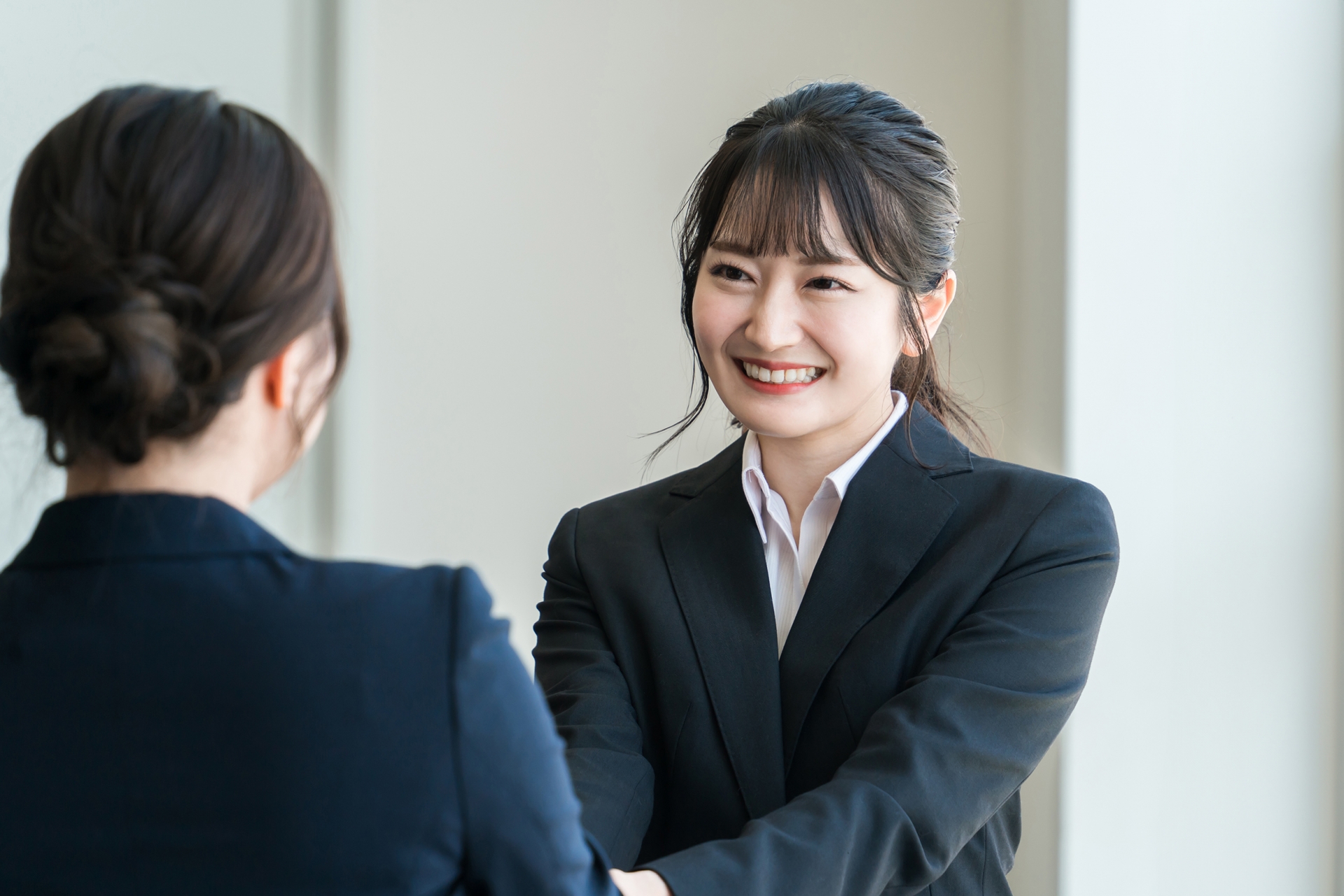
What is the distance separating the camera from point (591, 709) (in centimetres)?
143

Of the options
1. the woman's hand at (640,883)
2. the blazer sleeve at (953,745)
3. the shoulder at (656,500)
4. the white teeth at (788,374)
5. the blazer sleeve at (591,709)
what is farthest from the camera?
the shoulder at (656,500)

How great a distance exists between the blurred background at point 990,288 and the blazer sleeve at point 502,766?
966mm

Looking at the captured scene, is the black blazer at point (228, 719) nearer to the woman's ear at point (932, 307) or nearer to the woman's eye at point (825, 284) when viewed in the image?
the woman's eye at point (825, 284)

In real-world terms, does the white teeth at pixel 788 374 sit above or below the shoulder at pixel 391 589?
above

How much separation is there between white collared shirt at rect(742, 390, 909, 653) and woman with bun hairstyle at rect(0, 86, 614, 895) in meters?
0.76

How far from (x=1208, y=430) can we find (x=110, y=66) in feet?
6.20

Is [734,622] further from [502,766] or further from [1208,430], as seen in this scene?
[1208,430]

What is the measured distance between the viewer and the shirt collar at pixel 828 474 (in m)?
1.51

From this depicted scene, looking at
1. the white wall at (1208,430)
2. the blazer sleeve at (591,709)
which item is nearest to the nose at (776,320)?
the blazer sleeve at (591,709)

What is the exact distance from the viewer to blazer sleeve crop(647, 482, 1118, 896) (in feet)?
3.76

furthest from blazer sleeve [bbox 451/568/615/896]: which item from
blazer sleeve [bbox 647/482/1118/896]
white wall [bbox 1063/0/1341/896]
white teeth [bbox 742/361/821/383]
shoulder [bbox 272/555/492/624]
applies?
white wall [bbox 1063/0/1341/896]

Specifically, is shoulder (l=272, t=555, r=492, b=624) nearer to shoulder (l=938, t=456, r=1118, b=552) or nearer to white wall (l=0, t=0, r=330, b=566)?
white wall (l=0, t=0, r=330, b=566)

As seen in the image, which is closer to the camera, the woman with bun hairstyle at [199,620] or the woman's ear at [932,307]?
the woman with bun hairstyle at [199,620]

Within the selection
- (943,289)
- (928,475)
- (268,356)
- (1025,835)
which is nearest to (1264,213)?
(943,289)
